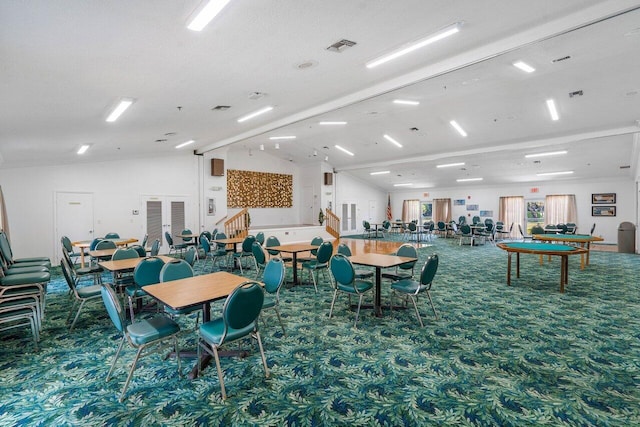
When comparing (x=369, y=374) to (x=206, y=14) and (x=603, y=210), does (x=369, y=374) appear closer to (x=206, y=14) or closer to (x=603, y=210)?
(x=206, y=14)

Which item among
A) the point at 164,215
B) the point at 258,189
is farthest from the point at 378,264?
the point at 258,189

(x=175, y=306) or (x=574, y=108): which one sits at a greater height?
(x=574, y=108)

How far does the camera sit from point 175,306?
9.04 ft

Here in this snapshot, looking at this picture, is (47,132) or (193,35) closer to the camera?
(193,35)

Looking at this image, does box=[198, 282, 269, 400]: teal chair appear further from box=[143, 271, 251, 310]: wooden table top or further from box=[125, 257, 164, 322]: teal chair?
box=[125, 257, 164, 322]: teal chair

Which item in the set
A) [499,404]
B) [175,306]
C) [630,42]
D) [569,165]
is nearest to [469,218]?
[569,165]

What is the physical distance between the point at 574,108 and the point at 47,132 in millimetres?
11447

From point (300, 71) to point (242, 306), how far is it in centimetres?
348

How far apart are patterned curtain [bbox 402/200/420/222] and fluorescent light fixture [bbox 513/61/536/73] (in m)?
14.9

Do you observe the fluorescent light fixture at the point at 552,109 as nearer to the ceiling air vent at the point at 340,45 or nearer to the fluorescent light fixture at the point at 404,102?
the fluorescent light fixture at the point at 404,102

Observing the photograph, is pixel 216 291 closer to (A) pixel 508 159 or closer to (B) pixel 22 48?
(B) pixel 22 48

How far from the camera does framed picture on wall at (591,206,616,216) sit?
13922mm

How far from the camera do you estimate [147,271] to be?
4.38m

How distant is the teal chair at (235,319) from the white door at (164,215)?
957cm
